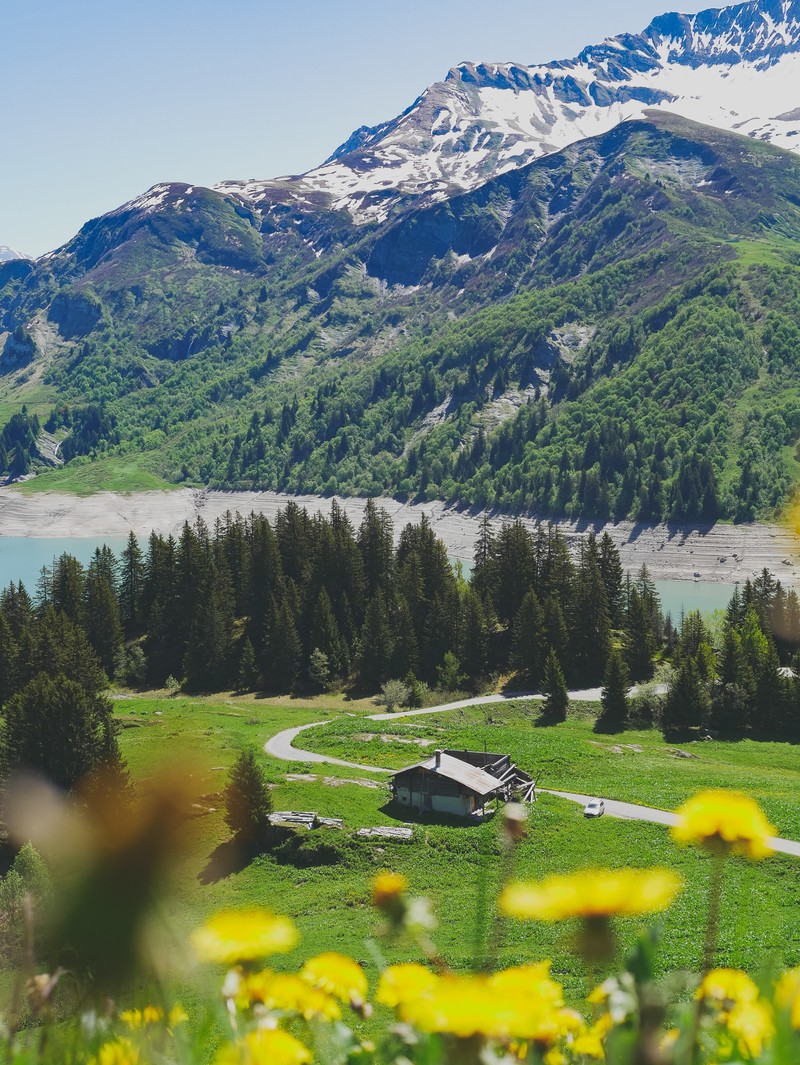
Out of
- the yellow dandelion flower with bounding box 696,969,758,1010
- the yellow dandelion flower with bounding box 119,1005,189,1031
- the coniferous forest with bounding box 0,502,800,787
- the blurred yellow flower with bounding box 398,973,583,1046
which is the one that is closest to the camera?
the blurred yellow flower with bounding box 398,973,583,1046

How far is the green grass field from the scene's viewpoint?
27.3 metres

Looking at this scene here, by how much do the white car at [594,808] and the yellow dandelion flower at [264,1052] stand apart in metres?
42.8

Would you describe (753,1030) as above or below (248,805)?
above

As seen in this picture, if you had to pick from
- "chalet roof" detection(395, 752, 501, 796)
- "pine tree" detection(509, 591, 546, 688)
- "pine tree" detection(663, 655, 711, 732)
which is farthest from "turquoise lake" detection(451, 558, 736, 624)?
"chalet roof" detection(395, 752, 501, 796)

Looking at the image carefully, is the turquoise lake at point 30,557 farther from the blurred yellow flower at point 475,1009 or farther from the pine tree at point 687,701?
the blurred yellow flower at point 475,1009

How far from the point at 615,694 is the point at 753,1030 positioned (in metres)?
69.4

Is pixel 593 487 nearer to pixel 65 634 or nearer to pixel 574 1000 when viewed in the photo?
pixel 65 634

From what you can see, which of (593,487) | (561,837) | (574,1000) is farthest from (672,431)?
Result: (574,1000)

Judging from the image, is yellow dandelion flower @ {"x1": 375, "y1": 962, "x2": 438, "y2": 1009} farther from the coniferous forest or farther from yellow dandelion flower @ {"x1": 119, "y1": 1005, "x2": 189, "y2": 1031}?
the coniferous forest

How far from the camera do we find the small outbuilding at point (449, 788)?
4372 cm

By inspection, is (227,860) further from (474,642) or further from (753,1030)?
(474,642)

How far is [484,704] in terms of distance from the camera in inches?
2911

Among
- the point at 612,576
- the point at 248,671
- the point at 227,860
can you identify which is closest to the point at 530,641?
the point at 612,576

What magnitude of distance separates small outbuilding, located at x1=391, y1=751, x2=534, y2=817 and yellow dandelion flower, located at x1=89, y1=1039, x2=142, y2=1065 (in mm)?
42058
